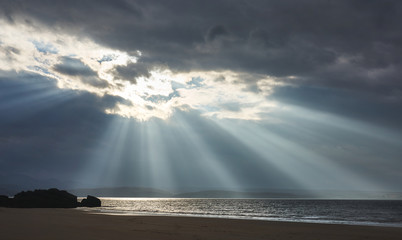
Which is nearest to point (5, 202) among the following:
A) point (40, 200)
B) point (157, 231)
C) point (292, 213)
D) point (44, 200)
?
point (40, 200)

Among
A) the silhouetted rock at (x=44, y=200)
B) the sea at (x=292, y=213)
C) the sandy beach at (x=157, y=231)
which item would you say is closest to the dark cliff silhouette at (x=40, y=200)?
the silhouetted rock at (x=44, y=200)

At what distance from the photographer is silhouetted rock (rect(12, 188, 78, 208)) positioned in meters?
76.2

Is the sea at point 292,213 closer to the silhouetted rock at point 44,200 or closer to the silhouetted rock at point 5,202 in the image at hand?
the silhouetted rock at point 44,200

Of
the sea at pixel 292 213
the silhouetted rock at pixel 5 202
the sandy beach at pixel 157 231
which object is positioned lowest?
the sea at pixel 292 213

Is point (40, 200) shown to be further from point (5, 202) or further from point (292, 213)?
point (292, 213)

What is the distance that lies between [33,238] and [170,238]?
27.9ft

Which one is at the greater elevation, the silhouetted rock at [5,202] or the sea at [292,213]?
the silhouetted rock at [5,202]

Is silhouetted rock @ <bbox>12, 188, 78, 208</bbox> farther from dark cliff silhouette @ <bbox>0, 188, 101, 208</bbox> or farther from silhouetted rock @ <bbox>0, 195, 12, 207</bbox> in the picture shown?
silhouetted rock @ <bbox>0, 195, 12, 207</bbox>

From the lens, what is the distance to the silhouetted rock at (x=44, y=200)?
7625cm

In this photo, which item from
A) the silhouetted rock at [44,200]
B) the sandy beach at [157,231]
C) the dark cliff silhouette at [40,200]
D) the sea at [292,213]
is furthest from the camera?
the silhouetted rock at [44,200]

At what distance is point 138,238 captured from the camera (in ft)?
61.0

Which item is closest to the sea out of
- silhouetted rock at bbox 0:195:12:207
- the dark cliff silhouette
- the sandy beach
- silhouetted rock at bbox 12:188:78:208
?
silhouetted rock at bbox 12:188:78:208

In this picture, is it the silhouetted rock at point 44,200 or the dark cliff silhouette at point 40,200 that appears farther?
the silhouetted rock at point 44,200

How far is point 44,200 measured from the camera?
A: 79.0 metres
